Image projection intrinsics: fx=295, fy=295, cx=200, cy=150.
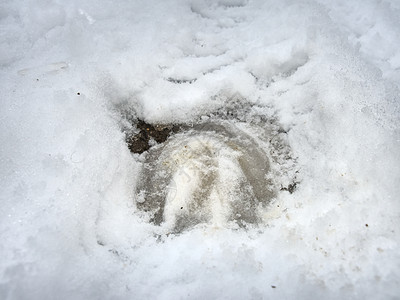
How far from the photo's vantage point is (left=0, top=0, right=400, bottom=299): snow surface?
1329 mm

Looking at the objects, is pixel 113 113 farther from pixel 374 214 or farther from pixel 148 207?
pixel 374 214

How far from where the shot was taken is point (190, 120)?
6.45 feet

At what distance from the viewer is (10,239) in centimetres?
136

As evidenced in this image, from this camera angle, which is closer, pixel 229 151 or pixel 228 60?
pixel 229 151

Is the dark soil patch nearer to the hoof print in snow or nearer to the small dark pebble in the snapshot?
the hoof print in snow

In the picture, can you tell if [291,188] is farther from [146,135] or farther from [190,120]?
[146,135]

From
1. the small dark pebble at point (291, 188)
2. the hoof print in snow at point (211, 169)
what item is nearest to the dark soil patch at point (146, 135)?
the hoof print in snow at point (211, 169)

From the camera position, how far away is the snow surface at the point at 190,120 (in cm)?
133

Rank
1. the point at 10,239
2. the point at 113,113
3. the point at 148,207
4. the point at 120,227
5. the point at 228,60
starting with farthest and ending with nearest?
the point at 228,60, the point at 113,113, the point at 148,207, the point at 120,227, the point at 10,239

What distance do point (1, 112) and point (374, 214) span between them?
210 cm

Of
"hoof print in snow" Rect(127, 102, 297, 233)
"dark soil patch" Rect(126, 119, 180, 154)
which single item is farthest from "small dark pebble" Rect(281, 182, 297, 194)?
"dark soil patch" Rect(126, 119, 180, 154)

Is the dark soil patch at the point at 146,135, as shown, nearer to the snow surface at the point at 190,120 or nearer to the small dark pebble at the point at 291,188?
the snow surface at the point at 190,120

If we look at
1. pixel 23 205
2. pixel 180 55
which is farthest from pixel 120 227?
pixel 180 55

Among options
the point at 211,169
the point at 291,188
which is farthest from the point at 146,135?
the point at 291,188
